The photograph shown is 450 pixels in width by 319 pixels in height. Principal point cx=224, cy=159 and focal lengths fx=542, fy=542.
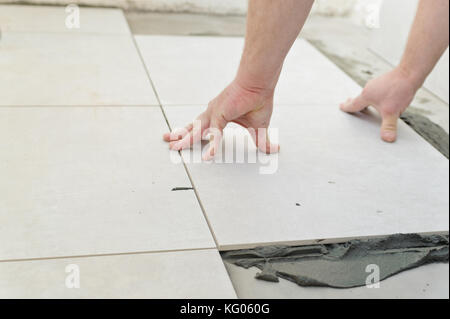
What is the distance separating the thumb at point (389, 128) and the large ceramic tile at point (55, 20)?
1344 mm

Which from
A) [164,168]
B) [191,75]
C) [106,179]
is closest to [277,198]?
[164,168]

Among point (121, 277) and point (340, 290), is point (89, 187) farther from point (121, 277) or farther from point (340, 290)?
point (340, 290)

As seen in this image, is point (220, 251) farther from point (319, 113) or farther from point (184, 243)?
point (319, 113)

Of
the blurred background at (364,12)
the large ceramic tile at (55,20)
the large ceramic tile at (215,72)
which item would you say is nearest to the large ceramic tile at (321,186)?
the large ceramic tile at (215,72)

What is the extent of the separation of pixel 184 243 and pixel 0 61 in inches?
50.1

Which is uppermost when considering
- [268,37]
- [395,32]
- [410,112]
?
[268,37]

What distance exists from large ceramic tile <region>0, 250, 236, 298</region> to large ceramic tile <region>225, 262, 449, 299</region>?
0.04 m

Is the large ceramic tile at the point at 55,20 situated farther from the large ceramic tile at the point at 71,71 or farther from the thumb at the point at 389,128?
the thumb at the point at 389,128

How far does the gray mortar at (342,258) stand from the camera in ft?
3.84

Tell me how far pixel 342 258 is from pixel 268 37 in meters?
0.57

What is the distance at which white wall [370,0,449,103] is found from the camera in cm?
252

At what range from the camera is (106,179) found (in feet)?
4.61

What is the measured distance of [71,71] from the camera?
206 centimetres

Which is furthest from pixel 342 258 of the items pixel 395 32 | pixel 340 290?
pixel 395 32
